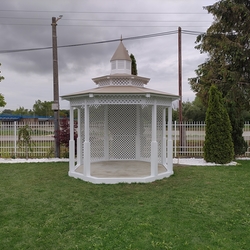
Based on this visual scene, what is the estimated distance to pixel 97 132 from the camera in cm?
927

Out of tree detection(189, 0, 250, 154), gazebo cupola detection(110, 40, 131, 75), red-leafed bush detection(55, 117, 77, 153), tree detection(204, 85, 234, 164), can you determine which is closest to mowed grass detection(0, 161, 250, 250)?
tree detection(204, 85, 234, 164)

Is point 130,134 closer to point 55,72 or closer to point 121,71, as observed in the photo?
point 121,71

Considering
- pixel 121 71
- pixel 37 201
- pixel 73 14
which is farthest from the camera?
pixel 73 14

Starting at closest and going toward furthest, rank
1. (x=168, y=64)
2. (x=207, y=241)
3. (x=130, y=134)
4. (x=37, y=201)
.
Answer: (x=207, y=241) < (x=37, y=201) < (x=130, y=134) < (x=168, y=64)

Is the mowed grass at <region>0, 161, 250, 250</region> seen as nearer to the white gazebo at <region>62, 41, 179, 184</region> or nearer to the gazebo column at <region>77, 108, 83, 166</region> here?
the white gazebo at <region>62, 41, 179, 184</region>

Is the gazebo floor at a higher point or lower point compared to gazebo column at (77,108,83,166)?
lower

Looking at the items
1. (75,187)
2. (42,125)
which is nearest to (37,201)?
(75,187)

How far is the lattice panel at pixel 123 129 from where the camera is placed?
9312 mm

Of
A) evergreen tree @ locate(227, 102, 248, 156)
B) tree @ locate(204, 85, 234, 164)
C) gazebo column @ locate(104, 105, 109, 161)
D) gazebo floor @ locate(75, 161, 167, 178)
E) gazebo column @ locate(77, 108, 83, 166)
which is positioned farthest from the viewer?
evergreen tree @ locate(227, 102, 248, 156)

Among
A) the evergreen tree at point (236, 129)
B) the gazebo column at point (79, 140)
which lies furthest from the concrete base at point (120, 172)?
the evergreen tree at point (236, 129)

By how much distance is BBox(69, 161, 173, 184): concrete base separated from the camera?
21.5ft

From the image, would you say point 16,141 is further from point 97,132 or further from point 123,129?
point 123,129

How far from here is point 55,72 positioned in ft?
34.6

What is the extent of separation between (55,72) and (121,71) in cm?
367
